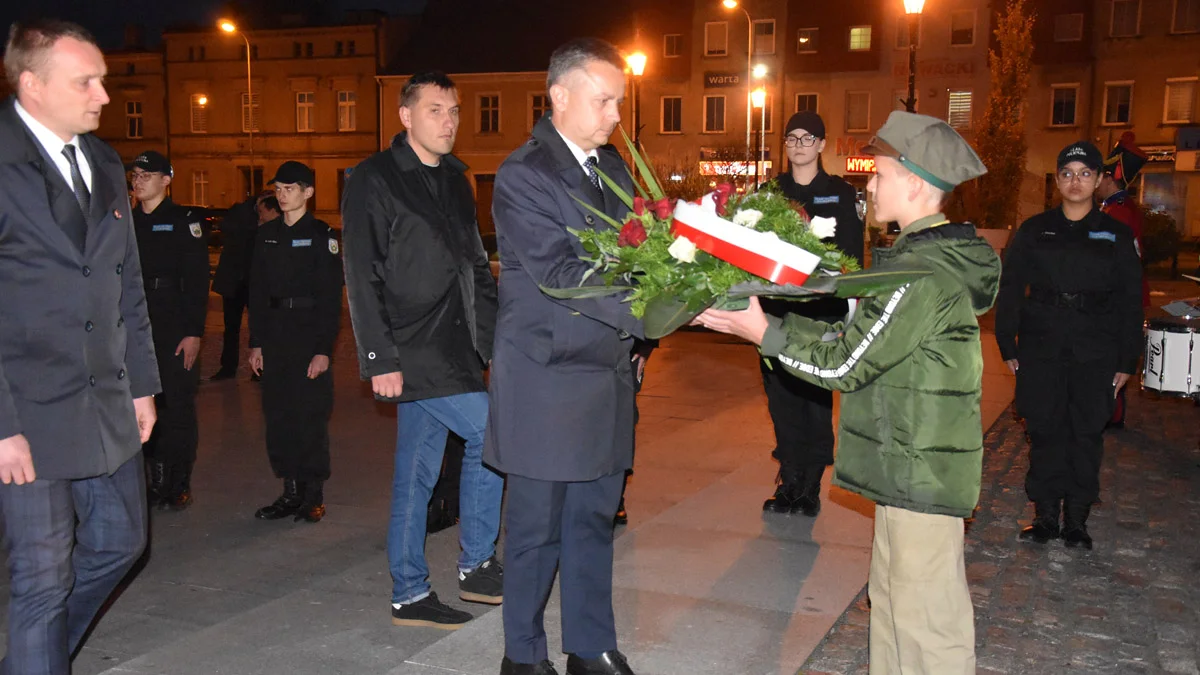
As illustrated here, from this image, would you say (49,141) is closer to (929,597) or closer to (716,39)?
(929,597)

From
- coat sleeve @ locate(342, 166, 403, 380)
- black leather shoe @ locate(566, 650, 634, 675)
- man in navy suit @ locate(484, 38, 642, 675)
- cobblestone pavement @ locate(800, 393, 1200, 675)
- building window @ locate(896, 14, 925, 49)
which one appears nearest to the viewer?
man in navy suit @ locate(484, 38, 642, 675)

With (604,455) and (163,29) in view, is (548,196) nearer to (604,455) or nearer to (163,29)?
(604,455)

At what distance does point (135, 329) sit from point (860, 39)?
48604 mm

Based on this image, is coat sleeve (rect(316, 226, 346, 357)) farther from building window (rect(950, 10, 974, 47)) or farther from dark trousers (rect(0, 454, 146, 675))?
building window (rect(950, 10, 974, 47))

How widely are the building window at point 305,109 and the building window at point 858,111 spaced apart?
27114mm

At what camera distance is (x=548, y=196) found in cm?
372

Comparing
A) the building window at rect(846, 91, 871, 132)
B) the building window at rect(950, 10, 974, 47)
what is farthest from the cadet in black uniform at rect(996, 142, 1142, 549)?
the building window at rect(950, 10, 974, 47)

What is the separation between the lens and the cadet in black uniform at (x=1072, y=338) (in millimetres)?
6098

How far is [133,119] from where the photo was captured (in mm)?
61562

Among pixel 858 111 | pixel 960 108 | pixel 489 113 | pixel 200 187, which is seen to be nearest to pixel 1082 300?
pixel 960 108

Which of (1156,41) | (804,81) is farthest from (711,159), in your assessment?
(1156,41)

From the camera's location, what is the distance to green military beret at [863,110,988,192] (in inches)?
137

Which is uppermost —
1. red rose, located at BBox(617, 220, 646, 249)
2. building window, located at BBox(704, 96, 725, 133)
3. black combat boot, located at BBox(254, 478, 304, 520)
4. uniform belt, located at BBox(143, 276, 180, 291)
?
building window, located at BBox(704, 96, 725, 133)

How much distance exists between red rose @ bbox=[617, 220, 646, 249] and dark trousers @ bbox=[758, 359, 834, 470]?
132 inches
